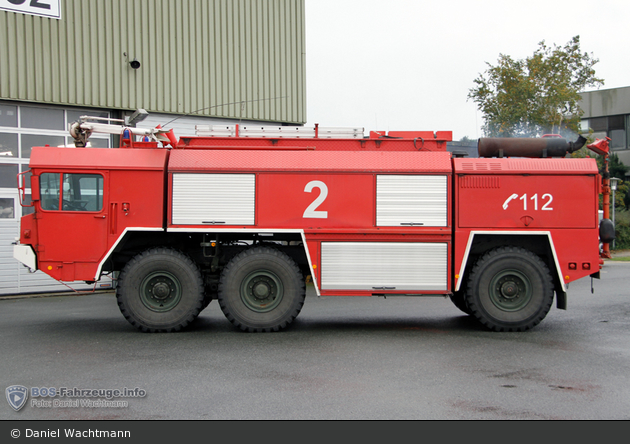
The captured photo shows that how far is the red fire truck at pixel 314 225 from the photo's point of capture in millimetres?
9000

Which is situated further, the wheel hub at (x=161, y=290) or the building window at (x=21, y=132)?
the building window at (x=21, y=132)

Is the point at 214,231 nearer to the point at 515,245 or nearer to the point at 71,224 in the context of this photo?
the point at 71,224

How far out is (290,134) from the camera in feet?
31.2

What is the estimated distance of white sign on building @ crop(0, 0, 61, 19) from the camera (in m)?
14.2

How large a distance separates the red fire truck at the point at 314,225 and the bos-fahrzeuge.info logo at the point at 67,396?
3048mm

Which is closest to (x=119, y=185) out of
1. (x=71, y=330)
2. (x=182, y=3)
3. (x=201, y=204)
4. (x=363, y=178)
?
(x=201, y=204)

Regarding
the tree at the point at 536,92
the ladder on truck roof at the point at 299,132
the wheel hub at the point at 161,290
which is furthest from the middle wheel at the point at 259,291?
the tree at the point at 536,92

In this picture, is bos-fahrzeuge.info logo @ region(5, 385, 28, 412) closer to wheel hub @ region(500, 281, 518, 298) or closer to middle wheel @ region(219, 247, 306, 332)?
middle wheel @ region(219, 247, 306, 332)

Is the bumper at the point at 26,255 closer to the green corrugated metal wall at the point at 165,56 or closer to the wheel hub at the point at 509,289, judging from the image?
the green corrugated metal wall at the point at 165,56

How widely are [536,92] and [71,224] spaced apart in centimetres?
2076

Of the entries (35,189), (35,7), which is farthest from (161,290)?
(35,7)

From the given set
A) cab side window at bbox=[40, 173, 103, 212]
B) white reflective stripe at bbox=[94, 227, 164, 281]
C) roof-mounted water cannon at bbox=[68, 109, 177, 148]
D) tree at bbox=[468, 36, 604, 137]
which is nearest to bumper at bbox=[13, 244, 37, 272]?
cab side window at bbox=[40, 173, 103, 212]

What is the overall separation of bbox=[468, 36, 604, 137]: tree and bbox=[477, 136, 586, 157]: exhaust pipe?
1511 centimetres

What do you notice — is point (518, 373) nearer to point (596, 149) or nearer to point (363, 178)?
point (363, 178)
